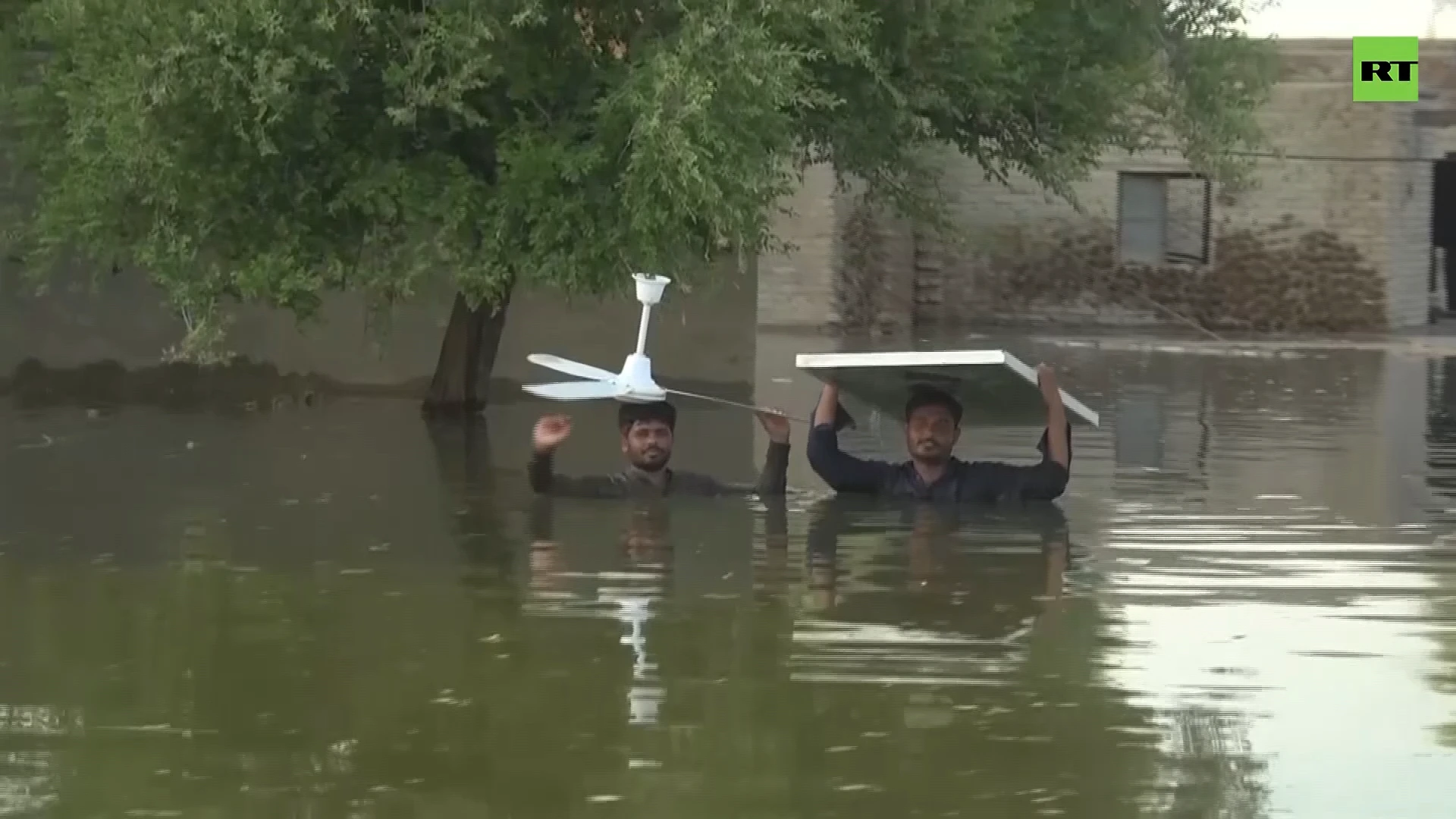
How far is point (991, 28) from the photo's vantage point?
44.8ft

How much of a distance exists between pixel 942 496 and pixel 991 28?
14.8 feet

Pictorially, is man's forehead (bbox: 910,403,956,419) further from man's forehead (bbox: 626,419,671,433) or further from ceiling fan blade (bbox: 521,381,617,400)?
ceiling fan blade (bbox: 521,381,617,400)

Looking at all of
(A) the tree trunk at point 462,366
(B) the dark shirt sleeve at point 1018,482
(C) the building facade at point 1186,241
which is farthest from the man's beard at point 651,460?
(C) the building facade at point 1186,241

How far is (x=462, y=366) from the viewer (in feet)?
53.5

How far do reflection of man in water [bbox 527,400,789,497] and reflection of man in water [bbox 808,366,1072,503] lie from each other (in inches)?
8.8

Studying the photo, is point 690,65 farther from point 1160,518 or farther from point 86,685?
point 86,685

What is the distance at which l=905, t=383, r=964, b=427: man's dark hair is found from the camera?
9.86m

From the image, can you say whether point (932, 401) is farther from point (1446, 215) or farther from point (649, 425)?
point (1446, 215)

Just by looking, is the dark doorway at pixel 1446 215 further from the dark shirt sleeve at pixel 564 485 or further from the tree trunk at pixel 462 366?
the dark shirt sleeve at pixel 564 485

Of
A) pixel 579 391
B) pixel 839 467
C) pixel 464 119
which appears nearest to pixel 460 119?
pixel 464 119

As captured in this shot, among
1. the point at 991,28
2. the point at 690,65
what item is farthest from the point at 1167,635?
the point at 991,28

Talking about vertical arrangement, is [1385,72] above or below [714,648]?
above

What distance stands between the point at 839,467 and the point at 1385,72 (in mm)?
22150

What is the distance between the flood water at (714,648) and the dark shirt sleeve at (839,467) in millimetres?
203
